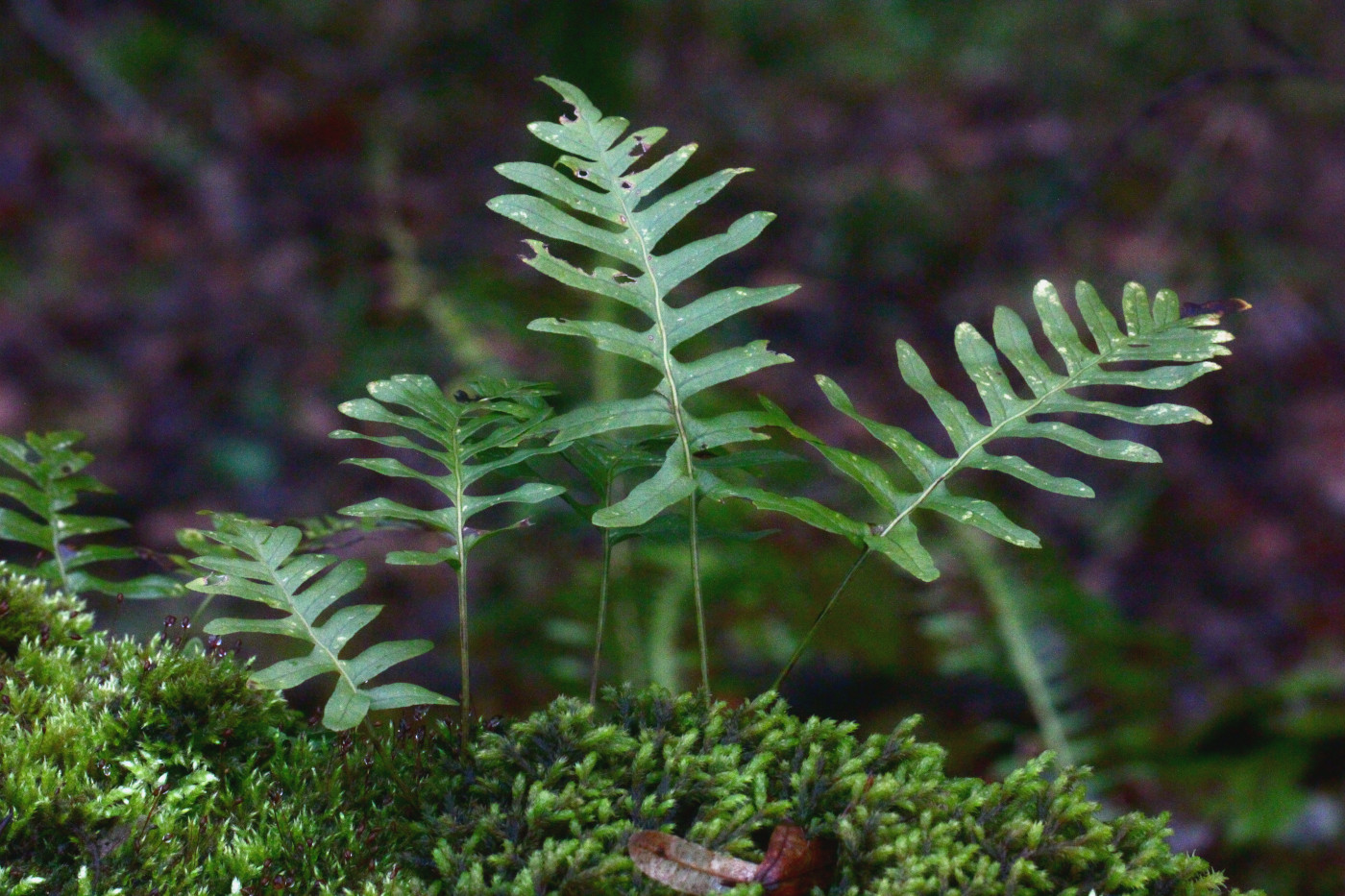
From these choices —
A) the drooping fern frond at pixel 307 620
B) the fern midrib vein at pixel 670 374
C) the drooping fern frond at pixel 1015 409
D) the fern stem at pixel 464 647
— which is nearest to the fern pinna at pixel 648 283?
the fern midrib vein at pixel 670 374

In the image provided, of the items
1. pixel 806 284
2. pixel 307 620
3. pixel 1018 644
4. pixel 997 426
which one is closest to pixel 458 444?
pixel 307 620

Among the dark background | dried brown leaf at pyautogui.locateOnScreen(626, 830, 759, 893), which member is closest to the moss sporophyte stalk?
dried brown leaf at pyautogui.locateOnScreen(626, 830, 759, 893)

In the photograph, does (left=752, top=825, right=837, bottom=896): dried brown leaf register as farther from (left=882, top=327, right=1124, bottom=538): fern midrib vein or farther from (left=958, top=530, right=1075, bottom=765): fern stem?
(left=958, top=530, right=1075, bottom=765): fern stem

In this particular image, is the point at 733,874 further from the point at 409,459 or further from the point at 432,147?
the point at 432,147

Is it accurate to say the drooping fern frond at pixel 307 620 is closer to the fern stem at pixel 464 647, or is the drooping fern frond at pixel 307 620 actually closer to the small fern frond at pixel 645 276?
the fern stem at pixel 464 647

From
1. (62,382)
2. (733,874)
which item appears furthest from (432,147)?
(733,874)

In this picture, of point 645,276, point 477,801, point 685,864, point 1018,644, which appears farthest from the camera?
point 1018,644

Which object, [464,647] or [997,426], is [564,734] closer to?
[464,647]
